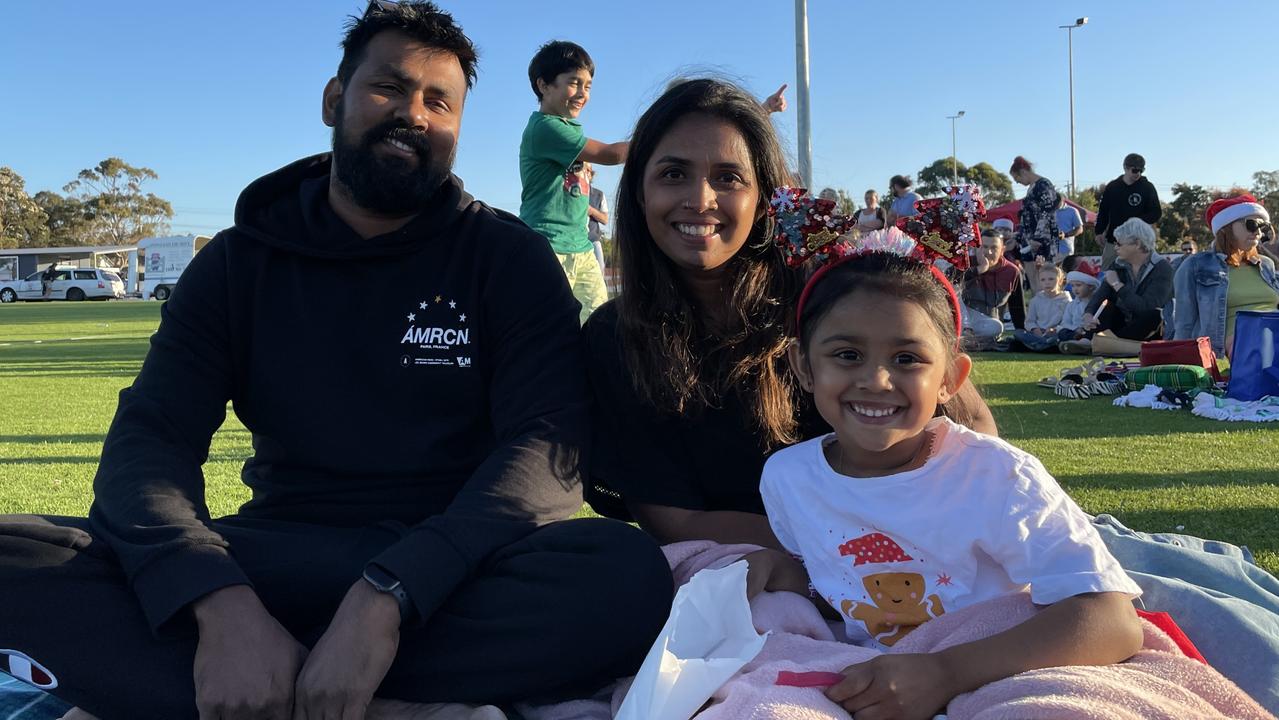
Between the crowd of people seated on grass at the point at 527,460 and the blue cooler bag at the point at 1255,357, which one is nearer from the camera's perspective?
the crowd of people seated on grass at the point at 527,460

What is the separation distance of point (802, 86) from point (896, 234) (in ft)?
31.3

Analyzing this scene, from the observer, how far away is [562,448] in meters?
2.50

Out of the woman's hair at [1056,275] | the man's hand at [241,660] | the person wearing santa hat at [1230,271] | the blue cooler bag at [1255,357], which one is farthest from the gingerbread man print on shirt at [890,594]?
the woman's hair at [1056,275]

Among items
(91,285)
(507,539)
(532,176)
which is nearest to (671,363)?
(507,539)

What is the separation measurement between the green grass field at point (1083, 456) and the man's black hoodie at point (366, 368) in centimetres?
129

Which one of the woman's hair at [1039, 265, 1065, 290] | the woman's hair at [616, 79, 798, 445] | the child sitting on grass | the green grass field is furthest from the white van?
the woman's hair at [616, 79, 798, 445]

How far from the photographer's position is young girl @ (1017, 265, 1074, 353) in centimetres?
1182

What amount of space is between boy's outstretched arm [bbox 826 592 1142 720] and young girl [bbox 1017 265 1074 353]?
1063cm

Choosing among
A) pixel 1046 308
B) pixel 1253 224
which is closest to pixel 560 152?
pixel 1253 224

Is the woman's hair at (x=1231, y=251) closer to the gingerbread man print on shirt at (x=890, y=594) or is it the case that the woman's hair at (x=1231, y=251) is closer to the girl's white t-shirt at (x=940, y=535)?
the girl's white t-shirt at (x=940, y=535)

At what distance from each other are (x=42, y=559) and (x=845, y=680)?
1764 mm

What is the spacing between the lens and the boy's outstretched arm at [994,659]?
1.75 meters

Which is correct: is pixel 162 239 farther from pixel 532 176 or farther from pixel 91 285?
pixel 532 176

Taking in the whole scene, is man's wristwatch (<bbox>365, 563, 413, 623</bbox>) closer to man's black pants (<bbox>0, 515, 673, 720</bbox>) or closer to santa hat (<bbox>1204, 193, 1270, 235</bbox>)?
man's black pants (<bbox>0, 515, 673, 720</bbox>)
